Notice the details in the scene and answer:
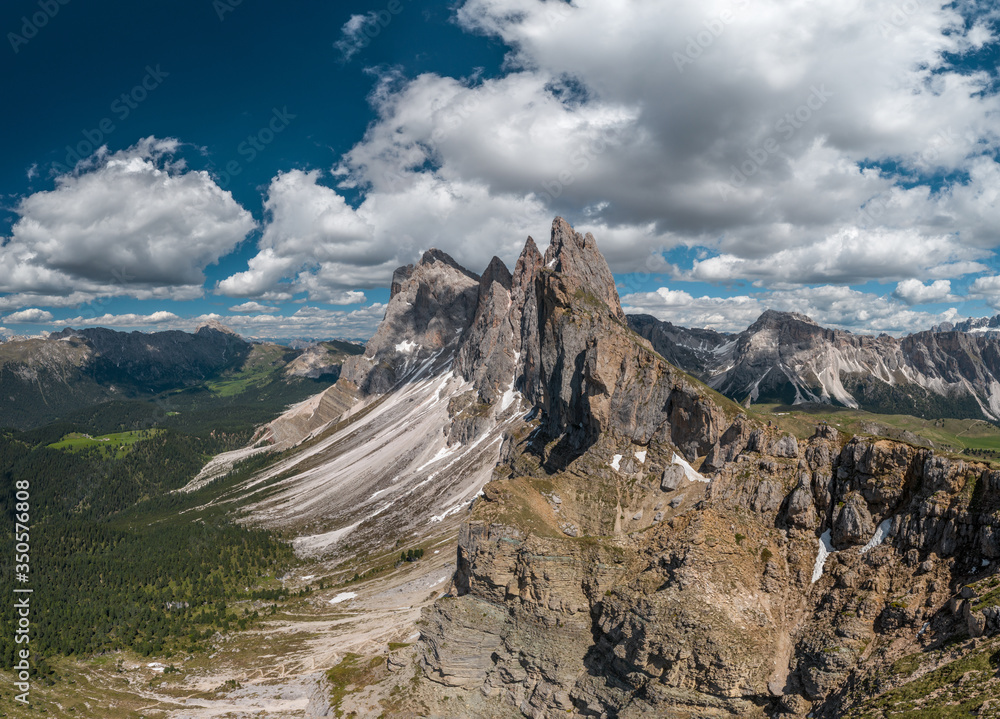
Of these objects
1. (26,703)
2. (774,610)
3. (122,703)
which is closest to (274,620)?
(122,703)

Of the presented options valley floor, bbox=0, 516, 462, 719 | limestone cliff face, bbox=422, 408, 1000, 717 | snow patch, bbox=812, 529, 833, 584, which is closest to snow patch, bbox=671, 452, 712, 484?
limestone cliff face, bbox=422, 408, 1000, 717

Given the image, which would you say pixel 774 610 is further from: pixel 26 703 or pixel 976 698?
pixel 26 703

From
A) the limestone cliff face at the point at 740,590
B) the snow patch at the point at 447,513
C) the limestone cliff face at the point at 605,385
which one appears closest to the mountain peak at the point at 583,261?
the snow patch at the point at 447,513

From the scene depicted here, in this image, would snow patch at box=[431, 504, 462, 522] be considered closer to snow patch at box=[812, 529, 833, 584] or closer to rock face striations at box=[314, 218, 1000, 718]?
rock face striations at box=[314, 218, 1000, 718]

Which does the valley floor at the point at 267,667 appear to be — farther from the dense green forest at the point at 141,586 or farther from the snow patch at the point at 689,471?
the snow patch at the point at 689,471

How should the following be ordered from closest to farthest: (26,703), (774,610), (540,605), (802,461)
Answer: (774,610)
(802,461)
(540,605)
(26,703)

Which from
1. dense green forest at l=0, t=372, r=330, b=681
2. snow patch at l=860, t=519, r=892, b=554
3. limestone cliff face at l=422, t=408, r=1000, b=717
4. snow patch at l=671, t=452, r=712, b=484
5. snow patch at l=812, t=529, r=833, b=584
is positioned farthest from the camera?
dense green forest at l=0, t=372, r=330, b=681
